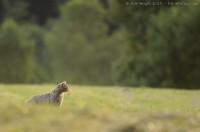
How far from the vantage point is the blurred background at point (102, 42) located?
148 ft

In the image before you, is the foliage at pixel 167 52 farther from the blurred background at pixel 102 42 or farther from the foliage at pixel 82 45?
the foliage at pixel 82 45

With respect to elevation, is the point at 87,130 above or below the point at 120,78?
below

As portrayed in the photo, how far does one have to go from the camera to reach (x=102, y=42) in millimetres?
71062

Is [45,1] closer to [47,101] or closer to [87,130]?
[47,101]

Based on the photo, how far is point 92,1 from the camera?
70.1 m

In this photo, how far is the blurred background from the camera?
148 ft

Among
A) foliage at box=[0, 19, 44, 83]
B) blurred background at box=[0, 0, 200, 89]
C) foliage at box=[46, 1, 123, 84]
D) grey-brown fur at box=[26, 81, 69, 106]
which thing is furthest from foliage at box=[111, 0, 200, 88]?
grey-brown fur at box=[26, 81, 69, 106]

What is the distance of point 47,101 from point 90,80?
172 feet

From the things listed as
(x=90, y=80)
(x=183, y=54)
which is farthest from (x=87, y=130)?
(x=90, y=80)

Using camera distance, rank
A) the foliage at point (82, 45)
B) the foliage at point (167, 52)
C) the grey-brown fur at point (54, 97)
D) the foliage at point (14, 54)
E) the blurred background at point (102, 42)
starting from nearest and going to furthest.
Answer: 1. the grey-brown fur at point (54, 97)
2. the foliage at point (167, 52)
3. the blurred background at point (102, 42)
4. the foliage at point (14, 54)
5. the foliage at point (82, 45)

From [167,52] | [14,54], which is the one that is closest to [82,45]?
[14,54]

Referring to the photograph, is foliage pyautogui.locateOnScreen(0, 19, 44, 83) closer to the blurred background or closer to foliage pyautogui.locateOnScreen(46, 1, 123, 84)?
the blurred background

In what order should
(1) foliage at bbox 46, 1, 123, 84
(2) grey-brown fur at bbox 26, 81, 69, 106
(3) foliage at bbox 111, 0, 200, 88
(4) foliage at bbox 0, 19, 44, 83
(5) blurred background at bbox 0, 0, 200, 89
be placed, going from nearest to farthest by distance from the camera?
(2) grey-brown fur at bbox 26, 81, 69, 106
(3) foliage at bbox 111, 0, 200, 88
(5) blurred background at bbox 0, 0, 200, 89
(4) foliage at bbox 0, 19, 44, 83
(1) foliage at bbox 46, 1, 123, 84

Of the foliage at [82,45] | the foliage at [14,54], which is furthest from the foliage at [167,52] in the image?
the foliage at [82,45]
